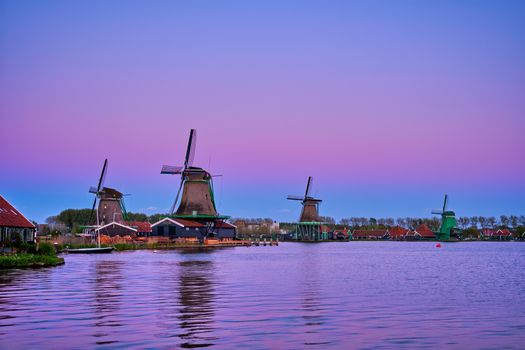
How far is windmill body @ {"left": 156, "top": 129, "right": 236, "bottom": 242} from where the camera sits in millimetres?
100625

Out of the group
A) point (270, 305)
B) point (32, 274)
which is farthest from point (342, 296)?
point (32, 274)

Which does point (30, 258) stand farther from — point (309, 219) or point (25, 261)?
point (309, 219)

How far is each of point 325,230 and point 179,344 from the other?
563 ft

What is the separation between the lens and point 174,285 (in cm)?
3102

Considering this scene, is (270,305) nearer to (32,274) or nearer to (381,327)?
(381,327)

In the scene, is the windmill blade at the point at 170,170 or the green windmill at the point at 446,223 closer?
the windmill blade at the point at 170,170

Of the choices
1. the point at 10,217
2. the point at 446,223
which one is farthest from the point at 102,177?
the point at 446,223

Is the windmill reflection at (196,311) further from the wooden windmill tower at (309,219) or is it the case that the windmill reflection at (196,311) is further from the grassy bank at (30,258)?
the wooden windmill tower at (309,219)

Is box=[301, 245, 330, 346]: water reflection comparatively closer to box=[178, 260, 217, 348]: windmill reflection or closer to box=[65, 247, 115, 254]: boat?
box=[178, 260, 217, 348]: windmill reflection

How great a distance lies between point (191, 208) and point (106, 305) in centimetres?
8129

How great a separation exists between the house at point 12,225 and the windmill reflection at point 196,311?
1666cm

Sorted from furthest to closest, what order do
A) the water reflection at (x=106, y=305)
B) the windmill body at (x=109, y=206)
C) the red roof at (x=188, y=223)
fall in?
the windmill body at (x=109, y=206) → the red roof at (x=188, y=223) → the water reflection at (x=106, y=305)

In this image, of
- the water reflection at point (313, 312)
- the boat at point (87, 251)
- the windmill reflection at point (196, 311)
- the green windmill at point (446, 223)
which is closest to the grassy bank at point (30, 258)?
the windmill reflection at point (196, 311)

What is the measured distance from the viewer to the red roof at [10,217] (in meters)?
45.9
